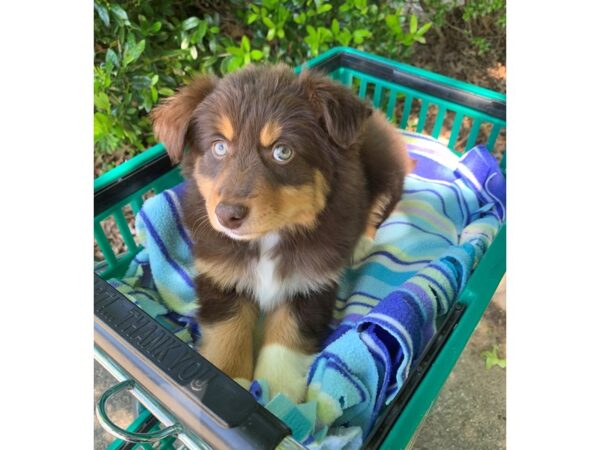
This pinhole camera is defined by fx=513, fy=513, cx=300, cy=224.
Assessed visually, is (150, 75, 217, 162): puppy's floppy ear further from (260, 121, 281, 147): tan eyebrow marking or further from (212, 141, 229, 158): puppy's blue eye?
(260, 121, 281, 147): tan eyebrow marking

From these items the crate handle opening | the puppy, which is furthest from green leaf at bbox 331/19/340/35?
the crate handle opening

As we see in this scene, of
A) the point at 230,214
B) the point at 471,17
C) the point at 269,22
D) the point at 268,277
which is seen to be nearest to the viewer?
the point at 230,214

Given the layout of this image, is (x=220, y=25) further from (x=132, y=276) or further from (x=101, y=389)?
(x=101, y=389)

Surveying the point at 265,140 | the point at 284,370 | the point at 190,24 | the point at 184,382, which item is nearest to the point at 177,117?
the point at 265,140

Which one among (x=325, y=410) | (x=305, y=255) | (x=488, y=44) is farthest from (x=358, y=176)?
(x=488, y=44)

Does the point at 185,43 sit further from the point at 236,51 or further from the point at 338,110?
the point at 338,110

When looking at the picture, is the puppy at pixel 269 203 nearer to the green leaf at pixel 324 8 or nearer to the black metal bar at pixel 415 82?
the black metal bar at pixel 415 82
